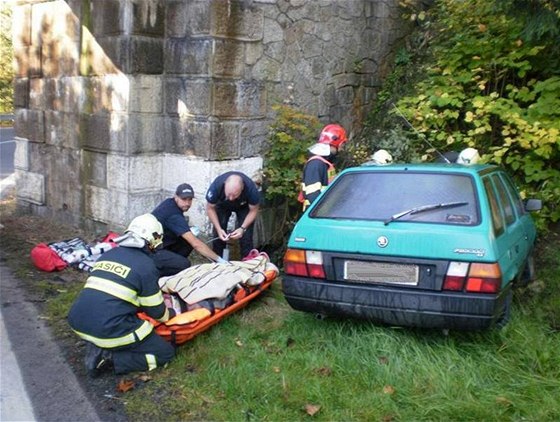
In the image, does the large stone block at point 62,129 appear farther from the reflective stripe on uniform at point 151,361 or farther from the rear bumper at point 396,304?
the rear bumper at point 396,304

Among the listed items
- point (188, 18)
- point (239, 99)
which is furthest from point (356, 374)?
point (188, 18)

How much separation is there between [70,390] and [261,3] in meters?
4.87

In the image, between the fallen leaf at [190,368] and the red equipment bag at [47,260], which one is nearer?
the fallen leaf at [190,368]

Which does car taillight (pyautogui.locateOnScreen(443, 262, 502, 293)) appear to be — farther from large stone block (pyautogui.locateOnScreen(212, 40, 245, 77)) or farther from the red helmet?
large stone block (pyautogui.locateOnScreen(212, 40, 245, 77))

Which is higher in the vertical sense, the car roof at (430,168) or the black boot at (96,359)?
the car roof at (430,168)

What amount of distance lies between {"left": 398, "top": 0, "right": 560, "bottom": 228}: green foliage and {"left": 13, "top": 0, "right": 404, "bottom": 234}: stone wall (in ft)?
4.21

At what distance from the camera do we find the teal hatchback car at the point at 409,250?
4.28 m

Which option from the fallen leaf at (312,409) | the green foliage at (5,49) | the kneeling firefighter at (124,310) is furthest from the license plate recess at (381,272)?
the green foliage at (5,49)

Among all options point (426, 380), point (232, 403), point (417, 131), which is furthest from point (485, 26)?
point (232, 403)

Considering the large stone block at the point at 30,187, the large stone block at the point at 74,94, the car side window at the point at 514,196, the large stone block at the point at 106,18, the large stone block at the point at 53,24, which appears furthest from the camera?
the large stone block at the point at 30,187

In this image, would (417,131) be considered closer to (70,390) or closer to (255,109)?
(255,109)

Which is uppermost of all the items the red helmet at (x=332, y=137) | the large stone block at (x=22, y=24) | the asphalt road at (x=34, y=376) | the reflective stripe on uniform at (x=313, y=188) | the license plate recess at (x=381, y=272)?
the large stone block at (x=22, y=24)

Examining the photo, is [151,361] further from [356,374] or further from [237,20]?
[237,20]

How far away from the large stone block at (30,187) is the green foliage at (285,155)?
3.86 m
